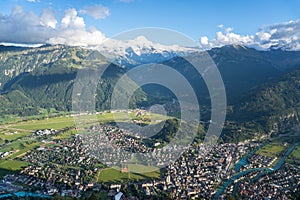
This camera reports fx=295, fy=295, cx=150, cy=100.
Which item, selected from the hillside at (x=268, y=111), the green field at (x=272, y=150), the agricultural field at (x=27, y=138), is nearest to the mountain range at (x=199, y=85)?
the hillside at (x=268, y=111)

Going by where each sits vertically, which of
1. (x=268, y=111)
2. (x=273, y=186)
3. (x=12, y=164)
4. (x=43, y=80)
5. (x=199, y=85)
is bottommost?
(x=273, y=186)

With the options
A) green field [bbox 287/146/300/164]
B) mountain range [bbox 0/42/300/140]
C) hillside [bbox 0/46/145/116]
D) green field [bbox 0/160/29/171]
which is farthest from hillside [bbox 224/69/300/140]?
hillside [bbox 0/46/145/116]

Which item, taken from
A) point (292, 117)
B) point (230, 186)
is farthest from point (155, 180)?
point (292, 117)

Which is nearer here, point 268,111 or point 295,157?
point 295,157

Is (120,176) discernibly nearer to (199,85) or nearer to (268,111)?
(268,111)

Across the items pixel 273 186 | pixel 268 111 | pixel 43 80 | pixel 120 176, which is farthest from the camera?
pixel 43 80

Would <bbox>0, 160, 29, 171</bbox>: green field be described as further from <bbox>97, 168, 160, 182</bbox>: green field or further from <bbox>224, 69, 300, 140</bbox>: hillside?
<bbox>224, 69, 300, 140</bbox>: hillside

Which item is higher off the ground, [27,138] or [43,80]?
[43,80]

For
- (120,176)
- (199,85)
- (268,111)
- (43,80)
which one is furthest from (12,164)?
(199,85)

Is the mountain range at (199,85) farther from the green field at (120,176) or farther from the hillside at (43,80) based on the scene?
the green field at (120,176)
